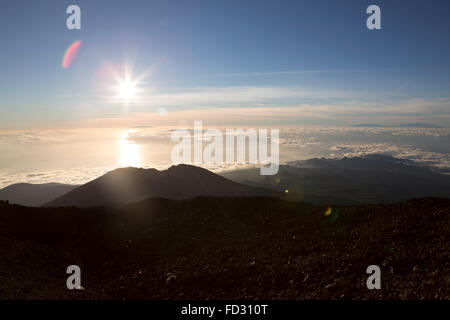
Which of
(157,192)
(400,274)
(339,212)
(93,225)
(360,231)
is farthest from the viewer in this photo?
(157,192)

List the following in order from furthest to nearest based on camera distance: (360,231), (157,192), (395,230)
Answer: (157,192) → (360,231) → (395,230)

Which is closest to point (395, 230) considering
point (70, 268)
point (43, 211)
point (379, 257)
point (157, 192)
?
point (379, 257)

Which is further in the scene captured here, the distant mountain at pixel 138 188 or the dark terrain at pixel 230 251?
the distant mountain at pixel 138 188

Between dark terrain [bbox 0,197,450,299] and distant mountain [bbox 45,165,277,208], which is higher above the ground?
dark terrain [bbox 0,197,450,299]

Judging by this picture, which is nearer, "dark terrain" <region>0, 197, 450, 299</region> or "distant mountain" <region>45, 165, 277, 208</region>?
"dark terrain" <region>0, 197, 450, 299</region>

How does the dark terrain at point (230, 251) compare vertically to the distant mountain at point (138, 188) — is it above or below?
above
